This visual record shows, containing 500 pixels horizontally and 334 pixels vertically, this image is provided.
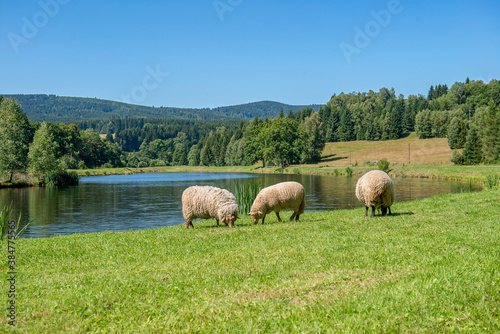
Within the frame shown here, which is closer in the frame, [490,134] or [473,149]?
[490,134]

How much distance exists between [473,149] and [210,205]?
7901 cm

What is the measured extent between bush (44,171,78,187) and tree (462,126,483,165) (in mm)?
76109

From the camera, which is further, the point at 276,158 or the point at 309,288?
the point at 276,158

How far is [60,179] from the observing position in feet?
208

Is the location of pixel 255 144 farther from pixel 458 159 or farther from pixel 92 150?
pixel 458 159

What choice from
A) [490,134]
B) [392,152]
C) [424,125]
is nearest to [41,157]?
[490,134]

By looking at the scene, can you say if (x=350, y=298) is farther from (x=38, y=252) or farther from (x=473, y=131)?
(x=473, y=131)

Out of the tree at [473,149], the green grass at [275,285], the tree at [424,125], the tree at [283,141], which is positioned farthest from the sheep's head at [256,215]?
the tree at [424,125]

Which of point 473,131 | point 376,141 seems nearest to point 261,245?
point 473,131

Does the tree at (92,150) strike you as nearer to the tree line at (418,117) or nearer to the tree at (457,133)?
the tree line at (418,117)

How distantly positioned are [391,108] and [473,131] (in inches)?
3084

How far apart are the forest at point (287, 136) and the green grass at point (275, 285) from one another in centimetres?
5921

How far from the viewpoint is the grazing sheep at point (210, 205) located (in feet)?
52.2

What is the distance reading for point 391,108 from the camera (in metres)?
154
